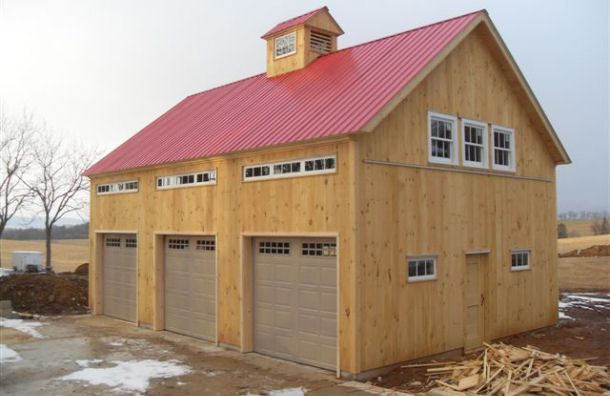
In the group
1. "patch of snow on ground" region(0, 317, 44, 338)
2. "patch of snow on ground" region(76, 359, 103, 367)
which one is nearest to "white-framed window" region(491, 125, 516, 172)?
"patch of snow on ground" region(76, 359, 103, 367)

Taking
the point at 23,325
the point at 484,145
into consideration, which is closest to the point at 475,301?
the point at 484,145

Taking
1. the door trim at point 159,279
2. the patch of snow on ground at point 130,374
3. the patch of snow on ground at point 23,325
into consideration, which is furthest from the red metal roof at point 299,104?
the patch of snow on ground at point 23,325

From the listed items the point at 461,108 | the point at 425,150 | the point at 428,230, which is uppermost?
the point at 461,108

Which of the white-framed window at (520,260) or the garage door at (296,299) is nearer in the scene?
the garage door at (296,299)

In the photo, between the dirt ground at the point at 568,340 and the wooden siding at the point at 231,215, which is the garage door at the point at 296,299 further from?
the dirt ground at the point at 568,340

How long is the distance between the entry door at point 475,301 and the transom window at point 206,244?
6216 millimetres

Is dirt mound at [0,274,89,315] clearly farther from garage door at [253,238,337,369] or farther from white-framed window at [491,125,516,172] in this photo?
white-framed window at [491,125,516,172]

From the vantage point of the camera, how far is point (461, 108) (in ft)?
44.8

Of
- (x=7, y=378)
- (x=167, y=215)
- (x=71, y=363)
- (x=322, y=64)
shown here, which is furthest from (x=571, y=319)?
(x=7, y=378)

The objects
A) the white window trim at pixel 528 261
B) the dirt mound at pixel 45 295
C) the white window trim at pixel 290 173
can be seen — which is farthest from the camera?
the dirt mound at pixel 45 295

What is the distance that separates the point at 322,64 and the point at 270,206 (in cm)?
572

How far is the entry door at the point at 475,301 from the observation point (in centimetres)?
1362

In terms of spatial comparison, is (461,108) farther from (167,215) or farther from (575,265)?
(575,265)

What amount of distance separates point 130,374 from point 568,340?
34.4ft
